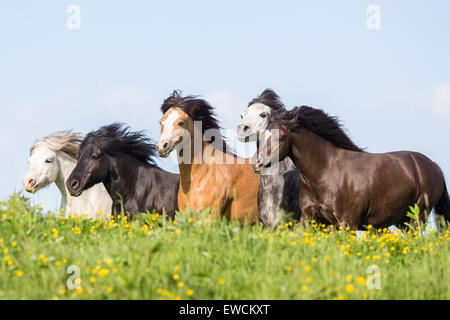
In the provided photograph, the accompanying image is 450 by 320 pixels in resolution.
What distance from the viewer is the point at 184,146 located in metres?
9.83

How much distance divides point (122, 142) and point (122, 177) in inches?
29.7

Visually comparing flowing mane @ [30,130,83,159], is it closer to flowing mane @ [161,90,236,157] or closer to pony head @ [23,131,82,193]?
pony head @ [23,131,82,193]

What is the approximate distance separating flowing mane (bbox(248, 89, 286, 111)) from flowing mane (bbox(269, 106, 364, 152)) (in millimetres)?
1265

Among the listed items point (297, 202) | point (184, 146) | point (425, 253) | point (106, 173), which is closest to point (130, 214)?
point (106, 173)

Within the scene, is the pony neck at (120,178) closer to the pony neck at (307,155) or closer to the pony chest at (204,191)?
the pony chest at (204,191)

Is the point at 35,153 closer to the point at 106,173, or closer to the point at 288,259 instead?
the point at 106,173

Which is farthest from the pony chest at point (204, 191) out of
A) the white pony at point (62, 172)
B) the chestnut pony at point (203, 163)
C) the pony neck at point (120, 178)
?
the white pony at point (62, 172)

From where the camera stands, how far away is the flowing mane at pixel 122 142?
11461mm

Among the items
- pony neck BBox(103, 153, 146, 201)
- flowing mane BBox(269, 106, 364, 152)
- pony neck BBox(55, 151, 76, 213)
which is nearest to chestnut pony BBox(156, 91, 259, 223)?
flowing mane BBox(269, 106, 364, 152)

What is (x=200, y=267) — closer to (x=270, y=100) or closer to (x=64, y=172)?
(x=270, y=100)

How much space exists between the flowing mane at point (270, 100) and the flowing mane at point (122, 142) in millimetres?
2318

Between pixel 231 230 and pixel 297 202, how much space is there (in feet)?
12.3

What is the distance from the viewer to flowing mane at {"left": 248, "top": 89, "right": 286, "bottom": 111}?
1100 centimetres

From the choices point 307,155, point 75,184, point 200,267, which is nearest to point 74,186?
point 75,184
